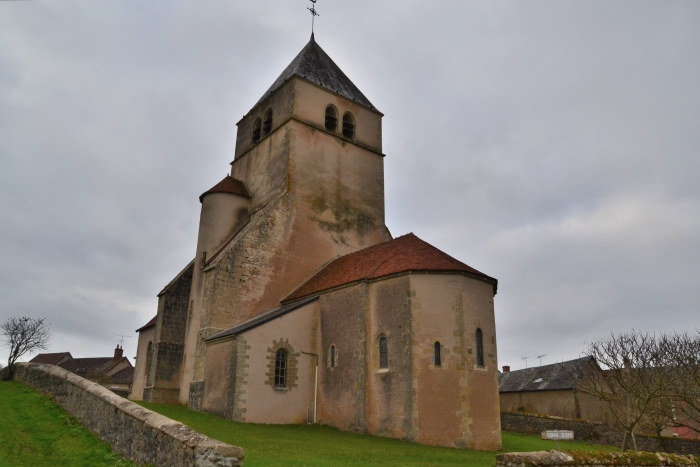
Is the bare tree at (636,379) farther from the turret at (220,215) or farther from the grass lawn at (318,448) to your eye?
the turret at (220,215)

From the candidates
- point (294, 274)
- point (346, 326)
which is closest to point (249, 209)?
point (294, 274)

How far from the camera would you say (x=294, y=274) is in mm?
24734

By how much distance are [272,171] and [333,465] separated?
18.3 metres

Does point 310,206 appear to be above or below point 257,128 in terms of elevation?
below

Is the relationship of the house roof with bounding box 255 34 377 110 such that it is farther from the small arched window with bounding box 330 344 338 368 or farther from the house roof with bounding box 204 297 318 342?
the small arched window with bounding box 330 344 338 368

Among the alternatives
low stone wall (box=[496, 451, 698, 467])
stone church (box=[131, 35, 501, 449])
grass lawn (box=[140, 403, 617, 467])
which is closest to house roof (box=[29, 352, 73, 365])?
stone church (box=[131, 35, 501, 449])

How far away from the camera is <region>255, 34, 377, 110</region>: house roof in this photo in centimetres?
2975

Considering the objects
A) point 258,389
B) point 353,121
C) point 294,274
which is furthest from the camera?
point 353,121

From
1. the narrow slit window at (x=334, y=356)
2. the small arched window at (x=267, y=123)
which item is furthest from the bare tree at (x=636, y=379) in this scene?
the small arched window at (x=267, y=123)

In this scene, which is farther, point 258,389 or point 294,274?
point 294,274

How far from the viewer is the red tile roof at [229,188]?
90.1ft

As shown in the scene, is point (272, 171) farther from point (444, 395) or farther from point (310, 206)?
point (444, 395)

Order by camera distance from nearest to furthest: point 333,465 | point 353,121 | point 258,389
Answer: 1. point 333,465
2. point 258,389
3. point 353,121

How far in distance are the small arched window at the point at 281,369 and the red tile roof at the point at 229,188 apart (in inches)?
402
